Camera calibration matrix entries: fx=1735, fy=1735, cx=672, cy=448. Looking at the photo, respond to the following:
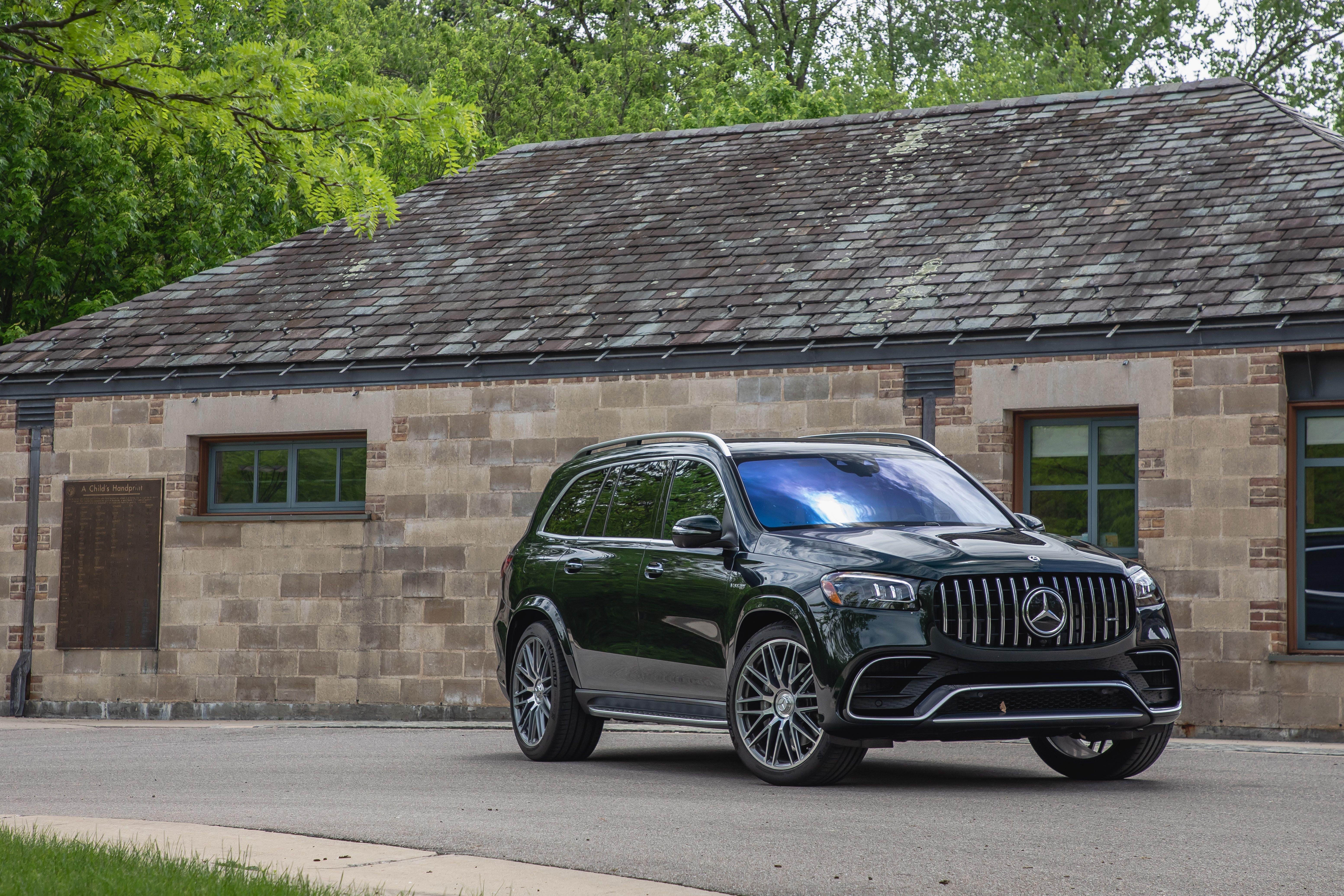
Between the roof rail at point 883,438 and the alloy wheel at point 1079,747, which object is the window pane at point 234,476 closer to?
the roof rail at point 883,438

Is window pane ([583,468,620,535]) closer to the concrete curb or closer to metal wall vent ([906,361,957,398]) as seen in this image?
the concrete curb

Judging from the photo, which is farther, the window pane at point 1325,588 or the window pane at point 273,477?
the window pane at point 273,477

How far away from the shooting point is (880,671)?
8.56 m

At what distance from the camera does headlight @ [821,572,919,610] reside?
8.59 m

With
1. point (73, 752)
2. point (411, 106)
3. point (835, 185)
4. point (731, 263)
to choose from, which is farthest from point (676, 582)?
point (835, 185)

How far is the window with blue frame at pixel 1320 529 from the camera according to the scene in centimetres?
1450

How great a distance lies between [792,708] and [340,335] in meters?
10.7

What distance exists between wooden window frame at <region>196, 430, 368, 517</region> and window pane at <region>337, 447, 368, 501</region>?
9cm

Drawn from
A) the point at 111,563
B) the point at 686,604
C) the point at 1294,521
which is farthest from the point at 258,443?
the point at 1294,521

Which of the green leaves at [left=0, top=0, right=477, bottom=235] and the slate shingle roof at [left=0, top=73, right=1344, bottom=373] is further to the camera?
the slate shingle roof at [left=0, top=73, right=1344, bottom=373]

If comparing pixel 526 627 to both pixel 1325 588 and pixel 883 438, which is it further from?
pixel 1325 588

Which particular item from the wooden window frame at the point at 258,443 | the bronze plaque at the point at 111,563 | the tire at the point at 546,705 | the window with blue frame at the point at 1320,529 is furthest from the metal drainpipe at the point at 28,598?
the window with blue frame at the point at 1320,529

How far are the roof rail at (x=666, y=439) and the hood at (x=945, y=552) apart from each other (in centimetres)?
84

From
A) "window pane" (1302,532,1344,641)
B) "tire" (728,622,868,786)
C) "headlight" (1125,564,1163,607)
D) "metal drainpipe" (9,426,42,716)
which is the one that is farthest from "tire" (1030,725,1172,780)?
"metal drainpipe" (9,426,42,716)
